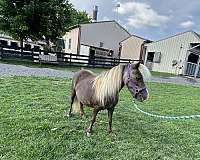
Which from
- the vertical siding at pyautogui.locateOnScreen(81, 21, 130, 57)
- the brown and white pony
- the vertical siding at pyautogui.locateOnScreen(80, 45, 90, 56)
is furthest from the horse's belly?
the vertical siding at pyautogui.locateOnScreen(81, 21, 130, 57)

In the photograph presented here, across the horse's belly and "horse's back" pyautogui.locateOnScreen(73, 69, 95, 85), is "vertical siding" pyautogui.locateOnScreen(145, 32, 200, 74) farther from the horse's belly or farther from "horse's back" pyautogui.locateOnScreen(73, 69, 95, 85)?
the horse's belly

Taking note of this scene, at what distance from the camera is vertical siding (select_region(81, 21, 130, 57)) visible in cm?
3291

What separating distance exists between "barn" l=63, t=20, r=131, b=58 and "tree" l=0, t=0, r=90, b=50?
10056mm

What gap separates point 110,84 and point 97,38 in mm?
30622

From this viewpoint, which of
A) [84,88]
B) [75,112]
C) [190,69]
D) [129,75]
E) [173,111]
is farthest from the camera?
[190,69]

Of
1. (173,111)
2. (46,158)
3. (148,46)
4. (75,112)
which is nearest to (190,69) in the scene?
(148,46)

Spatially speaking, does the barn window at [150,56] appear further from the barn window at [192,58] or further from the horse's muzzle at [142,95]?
the horse's muzzle at [142,95]

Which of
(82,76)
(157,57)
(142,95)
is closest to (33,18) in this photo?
(157,57)

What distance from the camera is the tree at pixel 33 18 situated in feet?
64.4

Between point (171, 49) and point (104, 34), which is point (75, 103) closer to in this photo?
point (171, 49)

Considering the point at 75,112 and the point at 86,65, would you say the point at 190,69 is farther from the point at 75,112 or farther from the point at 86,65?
the point at 75,112

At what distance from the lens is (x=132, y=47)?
31797 millimetres

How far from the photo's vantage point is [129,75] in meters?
3.50

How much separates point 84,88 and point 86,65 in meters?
17.2
